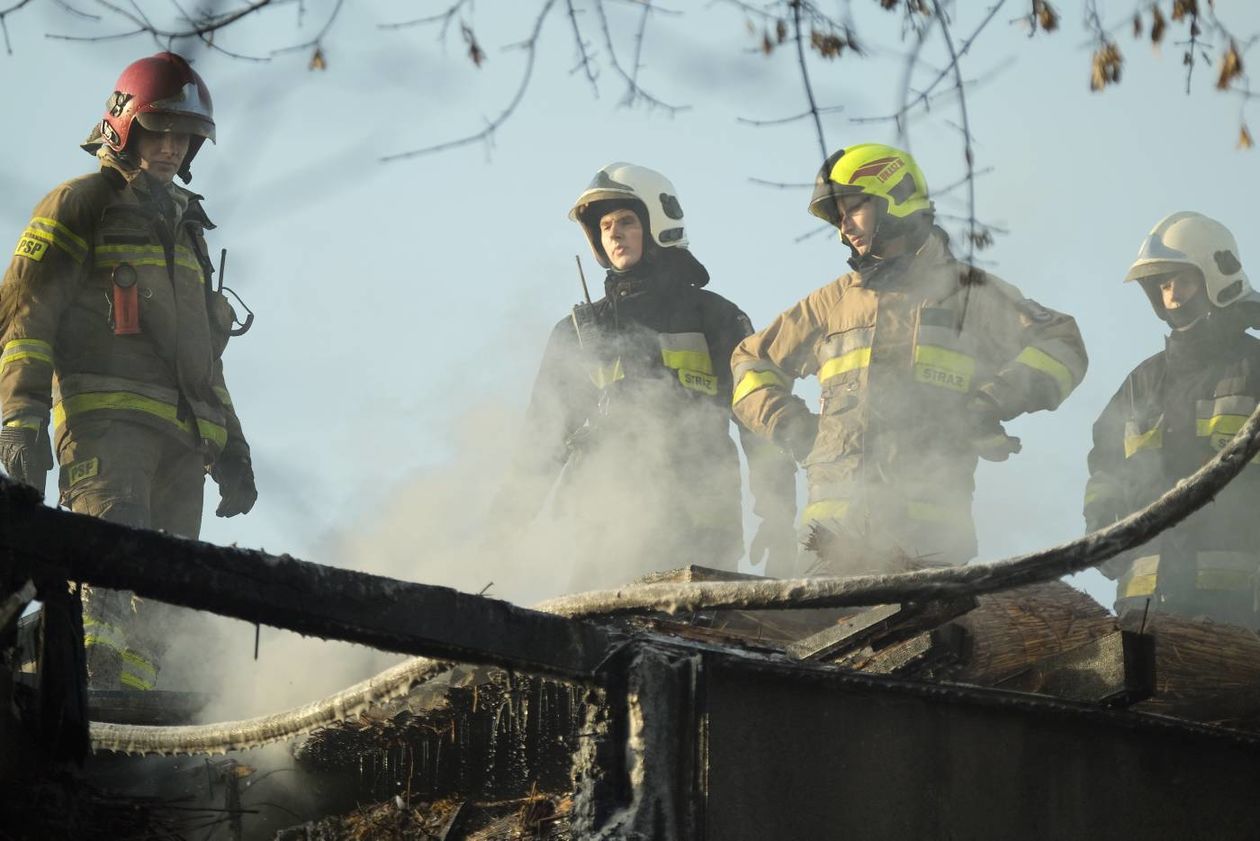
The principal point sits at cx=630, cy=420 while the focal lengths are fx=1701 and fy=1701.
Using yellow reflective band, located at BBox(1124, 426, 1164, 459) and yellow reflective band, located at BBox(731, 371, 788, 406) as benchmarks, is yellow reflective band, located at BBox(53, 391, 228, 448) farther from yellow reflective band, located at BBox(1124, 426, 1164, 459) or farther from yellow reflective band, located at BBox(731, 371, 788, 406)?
yellow reflective band, located at BBox(1124, 426, 1164, 459)

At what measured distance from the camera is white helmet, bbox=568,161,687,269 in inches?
373

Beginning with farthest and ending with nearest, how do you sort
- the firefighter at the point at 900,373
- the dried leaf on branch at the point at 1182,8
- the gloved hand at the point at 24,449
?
the firefighter at the point at 900,373 < the gloved hand at the point at 24,449 < the dried leaf on branch at the point at 1182,8

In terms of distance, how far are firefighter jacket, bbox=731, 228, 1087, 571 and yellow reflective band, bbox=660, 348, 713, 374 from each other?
80 centimetres

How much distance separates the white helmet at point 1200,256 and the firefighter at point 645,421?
222cm

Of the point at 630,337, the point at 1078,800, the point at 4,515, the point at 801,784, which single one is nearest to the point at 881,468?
the point at 630,337

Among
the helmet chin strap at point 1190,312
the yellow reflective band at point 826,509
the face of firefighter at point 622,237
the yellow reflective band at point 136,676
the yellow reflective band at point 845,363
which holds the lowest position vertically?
the yellow reflective band at point 136,676

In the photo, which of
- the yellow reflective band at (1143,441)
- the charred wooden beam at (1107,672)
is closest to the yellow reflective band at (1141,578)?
the yellow reflective band at (1143,441)

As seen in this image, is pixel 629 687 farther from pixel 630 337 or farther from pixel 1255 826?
pixel 630 337

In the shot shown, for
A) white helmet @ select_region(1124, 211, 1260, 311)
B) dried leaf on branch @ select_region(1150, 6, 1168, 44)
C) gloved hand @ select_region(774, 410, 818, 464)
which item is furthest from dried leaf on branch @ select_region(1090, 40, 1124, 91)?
white helmet @ select_region(1124, 211, 1260, 311)

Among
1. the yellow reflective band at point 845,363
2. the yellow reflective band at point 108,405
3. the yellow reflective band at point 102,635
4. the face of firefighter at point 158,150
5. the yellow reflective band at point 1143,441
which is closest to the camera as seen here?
the yellow reflective band at point 102,635

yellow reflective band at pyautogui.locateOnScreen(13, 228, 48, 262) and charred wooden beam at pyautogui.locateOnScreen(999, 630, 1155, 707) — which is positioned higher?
yellow reflective band at pyautogui.locateOnScreen(13, 228, 48, 262)

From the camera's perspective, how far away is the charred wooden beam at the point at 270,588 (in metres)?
3.32

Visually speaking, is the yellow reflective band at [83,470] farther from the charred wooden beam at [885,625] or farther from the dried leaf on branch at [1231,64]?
the dried leaf on branch at [1231,64]

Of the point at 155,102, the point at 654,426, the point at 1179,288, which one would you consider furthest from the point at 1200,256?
the point at 155,102
